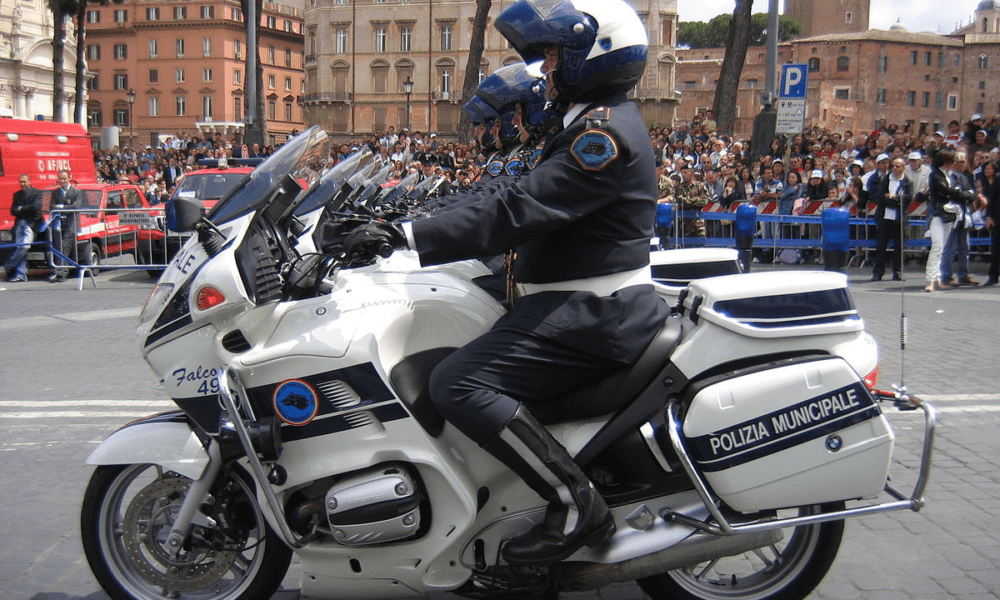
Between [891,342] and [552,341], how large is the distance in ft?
23.4

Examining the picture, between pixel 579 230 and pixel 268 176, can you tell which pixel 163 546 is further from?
pixel 579 230

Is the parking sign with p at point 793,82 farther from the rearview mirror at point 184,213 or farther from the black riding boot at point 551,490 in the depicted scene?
the rearview mirror at point 184,213

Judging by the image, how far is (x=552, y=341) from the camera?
3.12m

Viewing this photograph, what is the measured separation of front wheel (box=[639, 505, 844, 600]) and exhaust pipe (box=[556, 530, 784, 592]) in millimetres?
168

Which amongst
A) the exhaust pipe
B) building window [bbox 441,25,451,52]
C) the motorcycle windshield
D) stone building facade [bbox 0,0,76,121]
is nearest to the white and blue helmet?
the motorcycle windshield

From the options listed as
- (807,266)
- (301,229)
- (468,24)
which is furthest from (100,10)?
(301,229)

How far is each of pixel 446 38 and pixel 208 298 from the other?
85.4 m

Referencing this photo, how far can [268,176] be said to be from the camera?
347cm

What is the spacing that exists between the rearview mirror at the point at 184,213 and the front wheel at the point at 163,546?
880 mm

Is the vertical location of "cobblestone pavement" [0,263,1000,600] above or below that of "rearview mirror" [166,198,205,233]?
below

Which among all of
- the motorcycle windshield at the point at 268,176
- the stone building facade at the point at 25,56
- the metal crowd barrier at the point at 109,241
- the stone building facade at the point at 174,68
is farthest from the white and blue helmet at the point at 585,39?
the stone building facade at the point at 174,68

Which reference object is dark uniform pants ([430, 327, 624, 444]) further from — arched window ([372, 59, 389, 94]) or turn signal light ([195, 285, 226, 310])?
arched window ([372, 59, 389, 94])

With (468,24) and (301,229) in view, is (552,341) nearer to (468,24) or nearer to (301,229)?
(301,229)

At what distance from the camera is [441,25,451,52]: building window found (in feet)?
280
